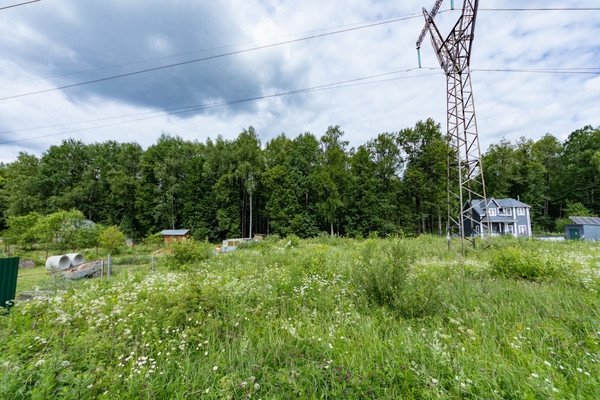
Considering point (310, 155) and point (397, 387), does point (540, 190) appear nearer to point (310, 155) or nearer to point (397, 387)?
point (310, 155)

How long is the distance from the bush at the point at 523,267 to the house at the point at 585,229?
72.5ft

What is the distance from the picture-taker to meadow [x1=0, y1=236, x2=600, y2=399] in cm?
192

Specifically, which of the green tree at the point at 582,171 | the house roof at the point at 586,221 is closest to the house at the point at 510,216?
the house roof at the point at 586,221

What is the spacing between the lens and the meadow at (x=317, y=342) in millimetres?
1919

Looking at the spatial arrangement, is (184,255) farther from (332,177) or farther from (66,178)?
(66,178)

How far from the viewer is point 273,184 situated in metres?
26.0

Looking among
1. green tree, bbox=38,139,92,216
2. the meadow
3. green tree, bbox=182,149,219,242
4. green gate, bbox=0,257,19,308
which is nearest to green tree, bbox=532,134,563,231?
the meadow

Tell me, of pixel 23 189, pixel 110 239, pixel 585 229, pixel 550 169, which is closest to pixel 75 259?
pixel 110 239

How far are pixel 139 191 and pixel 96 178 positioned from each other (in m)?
8.97

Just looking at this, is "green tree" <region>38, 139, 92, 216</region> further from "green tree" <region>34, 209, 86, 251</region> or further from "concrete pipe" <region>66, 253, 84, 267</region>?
Answer: "concrete pipe" <region>66, 253, 84, 267</region>

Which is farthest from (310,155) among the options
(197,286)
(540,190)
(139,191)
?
(540,190)

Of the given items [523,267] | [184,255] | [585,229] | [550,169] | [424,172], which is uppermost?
[550,169]

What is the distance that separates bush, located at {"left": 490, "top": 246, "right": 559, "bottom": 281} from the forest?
18.1 metres

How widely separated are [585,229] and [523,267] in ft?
80.6
